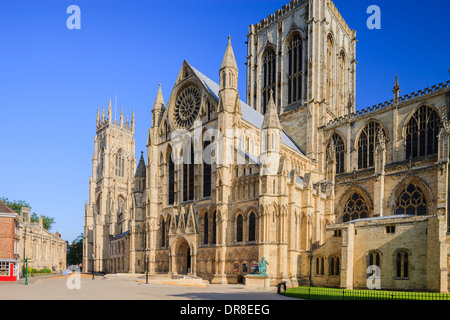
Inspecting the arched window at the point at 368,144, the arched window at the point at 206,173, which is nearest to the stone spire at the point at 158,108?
the arched window at the point at 206,173

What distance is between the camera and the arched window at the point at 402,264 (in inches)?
1280

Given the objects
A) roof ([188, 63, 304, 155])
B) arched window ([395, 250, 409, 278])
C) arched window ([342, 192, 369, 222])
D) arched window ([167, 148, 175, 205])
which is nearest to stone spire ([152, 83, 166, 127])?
arched window ([167, 148, 175, 205])

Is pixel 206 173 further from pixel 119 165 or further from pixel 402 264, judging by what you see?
pixel 119 165

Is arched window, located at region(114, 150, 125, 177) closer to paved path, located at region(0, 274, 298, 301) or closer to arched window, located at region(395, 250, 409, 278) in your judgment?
paved path, located at region(0, 274, 298, 301)

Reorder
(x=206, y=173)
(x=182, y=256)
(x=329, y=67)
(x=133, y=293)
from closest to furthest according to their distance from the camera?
(x=133, y=293) < (x=206, y=173) < (x=182, y=256) < (x=329, y=67)

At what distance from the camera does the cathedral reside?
35.2 metres

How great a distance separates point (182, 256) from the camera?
1886 inches

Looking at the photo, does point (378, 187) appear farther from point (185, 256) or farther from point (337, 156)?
point (185, 256)

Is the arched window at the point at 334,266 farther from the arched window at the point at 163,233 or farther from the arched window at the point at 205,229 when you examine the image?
the arched window at the point at 163,233

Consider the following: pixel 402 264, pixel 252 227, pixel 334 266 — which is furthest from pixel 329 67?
pixel 402 264

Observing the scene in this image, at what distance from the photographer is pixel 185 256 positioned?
157ft

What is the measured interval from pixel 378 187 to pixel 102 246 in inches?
2539

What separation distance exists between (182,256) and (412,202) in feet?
78.8

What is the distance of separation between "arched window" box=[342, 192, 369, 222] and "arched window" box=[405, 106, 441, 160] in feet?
22.0
